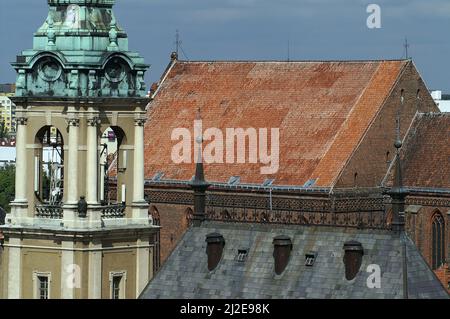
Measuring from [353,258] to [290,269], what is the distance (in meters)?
2.42

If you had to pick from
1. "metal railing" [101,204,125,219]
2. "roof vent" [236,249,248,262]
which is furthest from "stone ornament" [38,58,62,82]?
"roof vent" [236,249,248,262]

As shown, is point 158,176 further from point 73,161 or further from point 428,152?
point 73,161

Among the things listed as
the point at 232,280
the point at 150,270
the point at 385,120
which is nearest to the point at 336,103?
the point at 385,120

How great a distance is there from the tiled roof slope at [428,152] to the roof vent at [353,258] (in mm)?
37881

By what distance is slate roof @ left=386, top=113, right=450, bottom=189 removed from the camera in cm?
10000

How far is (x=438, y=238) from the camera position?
9925 cm

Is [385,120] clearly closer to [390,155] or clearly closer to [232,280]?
[390,155]

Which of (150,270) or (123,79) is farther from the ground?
(123,79)

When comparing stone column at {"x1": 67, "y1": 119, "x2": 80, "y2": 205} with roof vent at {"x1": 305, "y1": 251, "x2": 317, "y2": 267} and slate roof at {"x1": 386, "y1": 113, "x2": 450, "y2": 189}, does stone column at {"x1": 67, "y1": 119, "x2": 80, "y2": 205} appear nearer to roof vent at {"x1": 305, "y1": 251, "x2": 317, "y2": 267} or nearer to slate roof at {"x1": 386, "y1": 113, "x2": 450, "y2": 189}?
roof vent at {"x1": 305, "y1": 251, "x2": 317, "y2": 267}

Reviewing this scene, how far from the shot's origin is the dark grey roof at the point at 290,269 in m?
61.1

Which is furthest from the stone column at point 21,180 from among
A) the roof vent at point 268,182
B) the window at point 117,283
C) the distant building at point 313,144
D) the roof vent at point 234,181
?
the roof vent at point 234,181

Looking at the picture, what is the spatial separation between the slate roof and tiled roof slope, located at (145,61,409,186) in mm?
2626

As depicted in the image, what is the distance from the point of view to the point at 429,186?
327 feet
